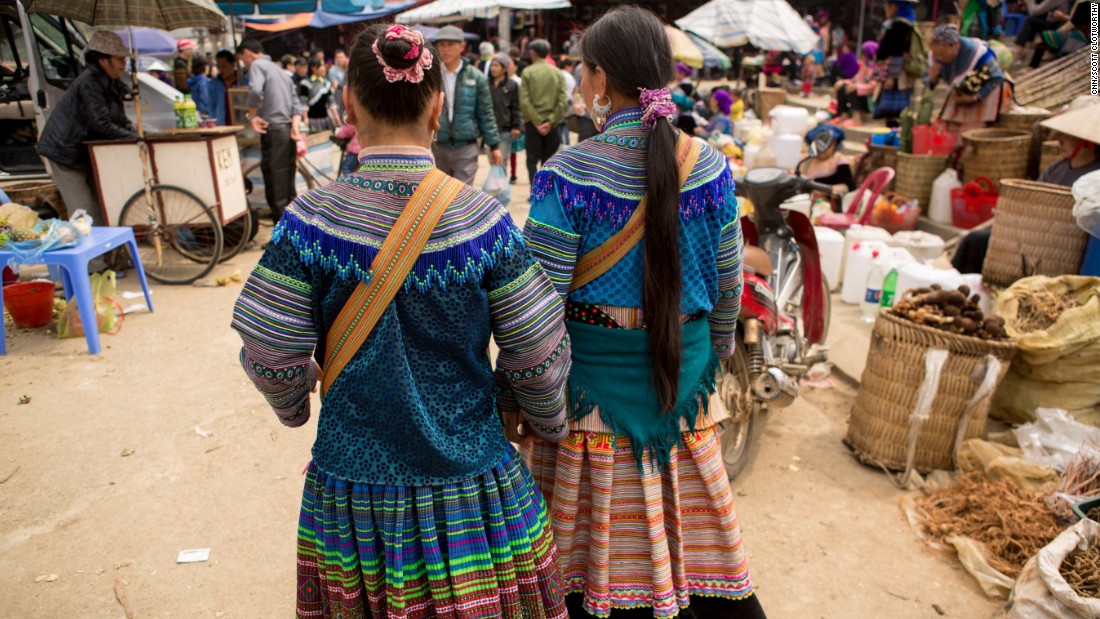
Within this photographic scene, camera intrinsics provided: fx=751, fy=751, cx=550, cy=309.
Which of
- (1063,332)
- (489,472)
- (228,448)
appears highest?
(489,472)

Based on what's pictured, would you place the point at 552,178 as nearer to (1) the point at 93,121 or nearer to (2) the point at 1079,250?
(2) the point at 1079,250

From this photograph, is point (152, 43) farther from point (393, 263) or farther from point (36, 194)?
point (393, 263)

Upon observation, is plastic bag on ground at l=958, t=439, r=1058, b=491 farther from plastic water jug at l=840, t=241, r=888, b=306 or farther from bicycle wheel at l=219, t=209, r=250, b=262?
bicycle wheel at l=219, t=209, r=250, b=262

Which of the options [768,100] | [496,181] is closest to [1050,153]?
[496,181]

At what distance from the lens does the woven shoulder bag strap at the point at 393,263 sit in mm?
1388

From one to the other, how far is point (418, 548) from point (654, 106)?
3.68 feet

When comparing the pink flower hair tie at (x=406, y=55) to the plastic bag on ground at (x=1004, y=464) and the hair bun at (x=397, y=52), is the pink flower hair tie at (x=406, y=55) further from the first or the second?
the plastic bag on ground at (x=1004, y=464)

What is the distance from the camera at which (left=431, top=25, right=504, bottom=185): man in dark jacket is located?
655 centimetres

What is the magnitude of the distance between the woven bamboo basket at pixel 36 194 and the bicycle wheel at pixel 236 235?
4.45 feet

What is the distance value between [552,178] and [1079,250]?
371 cm

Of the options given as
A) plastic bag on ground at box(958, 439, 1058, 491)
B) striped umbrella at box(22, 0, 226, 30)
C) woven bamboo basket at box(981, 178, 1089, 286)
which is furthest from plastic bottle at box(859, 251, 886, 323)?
striped umbrella at box(22, 0, 226, 30)

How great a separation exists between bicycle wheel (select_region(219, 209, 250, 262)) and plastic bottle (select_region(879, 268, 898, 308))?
17.4ft

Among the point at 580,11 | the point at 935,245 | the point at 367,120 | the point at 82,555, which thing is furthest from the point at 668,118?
the point at 580,11

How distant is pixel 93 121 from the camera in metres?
5.72
